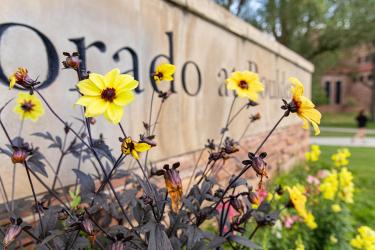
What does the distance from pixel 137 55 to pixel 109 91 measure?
1.37 m

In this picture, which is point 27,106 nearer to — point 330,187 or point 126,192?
point 126,192

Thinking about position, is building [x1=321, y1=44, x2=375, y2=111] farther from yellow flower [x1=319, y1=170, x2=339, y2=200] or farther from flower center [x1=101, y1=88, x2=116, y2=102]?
flower center [x1=101, y1=88, x2=116, y2=102]

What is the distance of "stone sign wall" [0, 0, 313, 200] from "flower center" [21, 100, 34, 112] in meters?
0.15

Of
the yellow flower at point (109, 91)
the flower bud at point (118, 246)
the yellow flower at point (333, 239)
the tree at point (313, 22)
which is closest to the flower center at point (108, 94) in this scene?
the yellow flower at point (109, 91)

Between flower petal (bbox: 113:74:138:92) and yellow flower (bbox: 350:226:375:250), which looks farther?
yellow flower (bbox: 350:226:375:250)

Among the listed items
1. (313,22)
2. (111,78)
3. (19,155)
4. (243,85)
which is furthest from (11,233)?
(313,22)

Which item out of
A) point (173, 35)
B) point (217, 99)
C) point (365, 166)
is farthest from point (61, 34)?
point (365, 166)

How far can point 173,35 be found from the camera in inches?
107

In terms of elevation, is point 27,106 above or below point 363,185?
above

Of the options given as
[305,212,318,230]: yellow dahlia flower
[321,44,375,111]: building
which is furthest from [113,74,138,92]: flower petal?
[321,44,375,111]: building

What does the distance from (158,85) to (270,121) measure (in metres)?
3.00

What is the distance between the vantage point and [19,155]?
104cm

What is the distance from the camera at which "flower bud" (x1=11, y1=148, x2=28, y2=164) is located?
1031 millimetres

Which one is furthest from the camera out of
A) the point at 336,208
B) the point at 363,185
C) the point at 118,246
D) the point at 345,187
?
the point at 363,185
